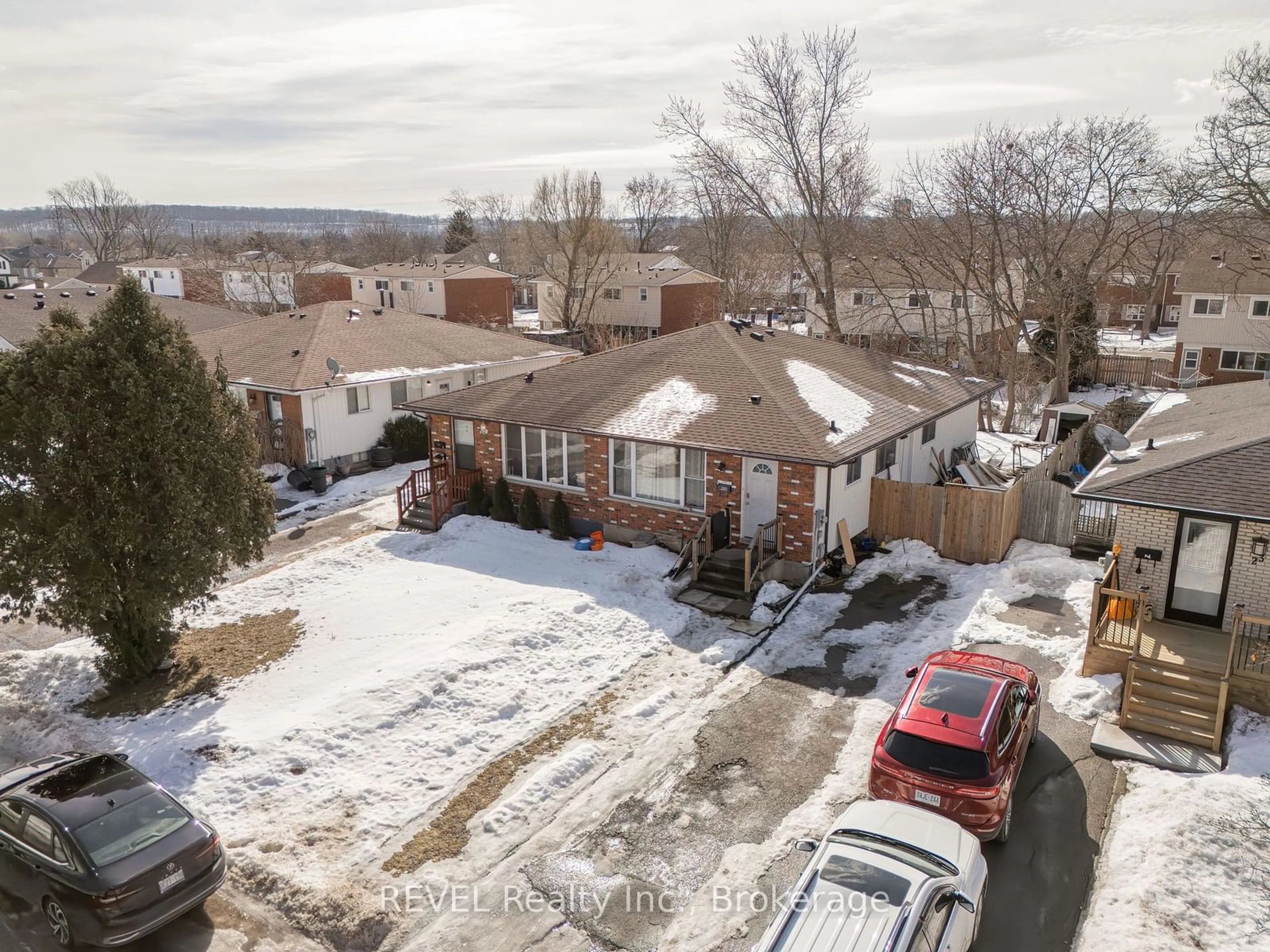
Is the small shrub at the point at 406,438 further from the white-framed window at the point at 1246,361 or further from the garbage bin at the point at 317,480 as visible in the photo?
Answer: the white-framed window at the point at 1246,361

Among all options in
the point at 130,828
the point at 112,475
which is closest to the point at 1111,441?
the point at 130,828

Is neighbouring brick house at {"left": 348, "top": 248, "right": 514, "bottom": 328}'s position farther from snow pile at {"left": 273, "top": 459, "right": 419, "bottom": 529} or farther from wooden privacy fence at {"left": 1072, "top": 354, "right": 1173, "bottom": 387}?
wooden privacy fence at {"left": 1072, "top": 354, "right": 1173, "bottom": 387}

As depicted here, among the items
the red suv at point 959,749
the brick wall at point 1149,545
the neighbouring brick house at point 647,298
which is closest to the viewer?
→ the red suv at point 959,749

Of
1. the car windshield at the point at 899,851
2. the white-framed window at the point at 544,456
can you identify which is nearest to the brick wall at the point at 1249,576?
the car windshield at the point at 899,851

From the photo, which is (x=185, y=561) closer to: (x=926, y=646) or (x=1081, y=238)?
(x=926, y=646)

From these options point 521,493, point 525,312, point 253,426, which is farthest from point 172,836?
point 525,312

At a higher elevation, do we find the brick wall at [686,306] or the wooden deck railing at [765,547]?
the brick wall at [686,306]
